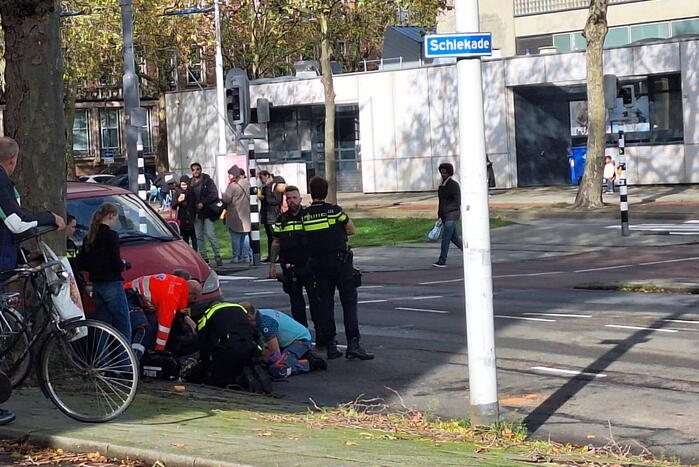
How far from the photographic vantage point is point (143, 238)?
42.0 ft

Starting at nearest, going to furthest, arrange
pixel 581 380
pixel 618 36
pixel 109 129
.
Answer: pixel 581 380 < pixel 618 36 < pixel 109 129

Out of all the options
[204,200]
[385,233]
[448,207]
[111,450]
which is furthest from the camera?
[385,233]

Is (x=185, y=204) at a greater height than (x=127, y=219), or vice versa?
(x=127, y=219)

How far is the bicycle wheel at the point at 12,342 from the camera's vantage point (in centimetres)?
796

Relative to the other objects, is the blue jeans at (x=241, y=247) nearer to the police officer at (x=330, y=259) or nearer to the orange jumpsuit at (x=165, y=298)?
the police officer at (x=330, y=259)

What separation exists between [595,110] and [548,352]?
70.4ft

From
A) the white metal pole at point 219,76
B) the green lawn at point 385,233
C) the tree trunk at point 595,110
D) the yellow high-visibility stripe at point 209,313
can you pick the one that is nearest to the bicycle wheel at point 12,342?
the yellow high-visibility stripe at point 209,313

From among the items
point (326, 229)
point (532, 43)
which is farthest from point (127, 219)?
point (532, 43)

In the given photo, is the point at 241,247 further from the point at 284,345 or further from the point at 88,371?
the point at 88,371

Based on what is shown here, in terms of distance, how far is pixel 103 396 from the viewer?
788 centimetres

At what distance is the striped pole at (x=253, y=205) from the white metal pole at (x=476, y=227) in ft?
51.1

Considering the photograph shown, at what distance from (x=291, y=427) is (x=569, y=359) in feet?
14.7

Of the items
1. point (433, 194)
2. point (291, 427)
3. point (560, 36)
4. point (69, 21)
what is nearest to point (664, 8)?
point (560, 36)

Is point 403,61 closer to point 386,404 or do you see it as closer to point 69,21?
point 69,21
